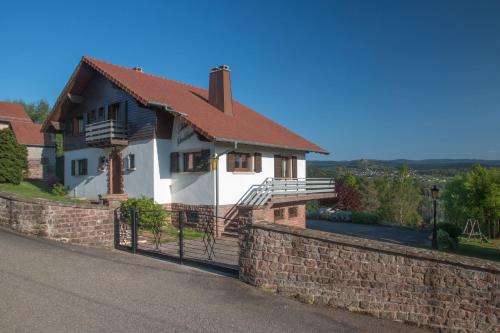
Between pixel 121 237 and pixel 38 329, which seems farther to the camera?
pixel 121 237

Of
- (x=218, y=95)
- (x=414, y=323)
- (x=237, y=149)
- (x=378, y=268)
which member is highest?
(x=218, y=95)

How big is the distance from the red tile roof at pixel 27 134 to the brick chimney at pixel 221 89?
2205 cm

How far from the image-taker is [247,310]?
728 centimetres

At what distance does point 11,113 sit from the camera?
149 ft

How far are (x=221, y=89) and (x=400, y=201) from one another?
40.6 m

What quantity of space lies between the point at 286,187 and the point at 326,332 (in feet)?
49.2

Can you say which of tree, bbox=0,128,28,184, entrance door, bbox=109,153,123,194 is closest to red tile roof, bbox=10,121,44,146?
tree, bbox=0,128,28,184

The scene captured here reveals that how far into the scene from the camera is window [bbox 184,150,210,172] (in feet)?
60.5

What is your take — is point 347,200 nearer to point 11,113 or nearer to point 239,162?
point 239,162

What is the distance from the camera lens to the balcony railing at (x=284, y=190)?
768 inches

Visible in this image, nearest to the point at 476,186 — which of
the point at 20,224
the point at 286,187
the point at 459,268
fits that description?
the point at 286,187

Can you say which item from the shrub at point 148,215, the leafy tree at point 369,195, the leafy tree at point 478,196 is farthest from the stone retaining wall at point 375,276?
the leafy tree at point 369,195

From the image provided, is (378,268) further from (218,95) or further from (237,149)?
(218,95)

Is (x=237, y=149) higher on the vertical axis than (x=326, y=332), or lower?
higher
